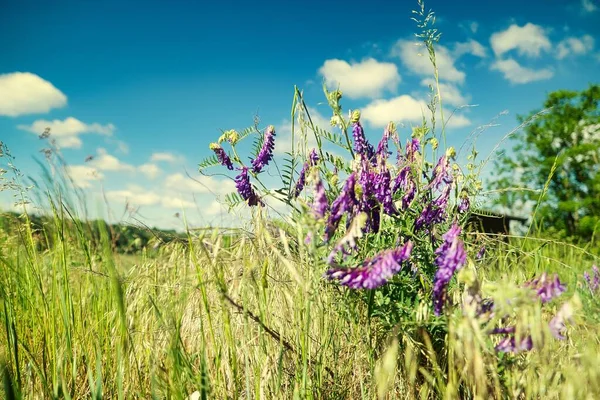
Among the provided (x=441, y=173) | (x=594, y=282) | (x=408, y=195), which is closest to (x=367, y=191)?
(x=408, y=195)

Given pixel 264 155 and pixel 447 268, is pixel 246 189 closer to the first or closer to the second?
pixel 264 155

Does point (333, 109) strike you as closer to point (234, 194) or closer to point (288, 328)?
point (234, 194)

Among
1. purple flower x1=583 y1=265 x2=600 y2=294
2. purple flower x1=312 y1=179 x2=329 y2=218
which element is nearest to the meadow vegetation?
purple flower x1=312 y1=179 x2=329 y2=218

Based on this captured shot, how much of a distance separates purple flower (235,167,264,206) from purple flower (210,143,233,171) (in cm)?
12

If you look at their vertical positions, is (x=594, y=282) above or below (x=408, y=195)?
below

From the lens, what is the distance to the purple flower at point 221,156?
1855 millimetres

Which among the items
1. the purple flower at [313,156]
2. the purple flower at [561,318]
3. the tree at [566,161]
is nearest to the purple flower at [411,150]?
the purple flower at [313,156]

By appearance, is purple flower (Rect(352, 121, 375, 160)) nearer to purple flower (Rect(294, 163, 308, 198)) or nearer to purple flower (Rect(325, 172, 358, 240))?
purple flower (Rect(294, 163, 308, 198))

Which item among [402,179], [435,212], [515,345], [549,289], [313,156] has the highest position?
[313,156]

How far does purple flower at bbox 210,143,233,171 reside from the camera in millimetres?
1855

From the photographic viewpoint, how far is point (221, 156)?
1.88 m

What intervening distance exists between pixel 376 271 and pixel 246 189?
82 cm

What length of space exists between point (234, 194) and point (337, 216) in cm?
69

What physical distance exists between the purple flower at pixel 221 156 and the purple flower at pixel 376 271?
861 mm
